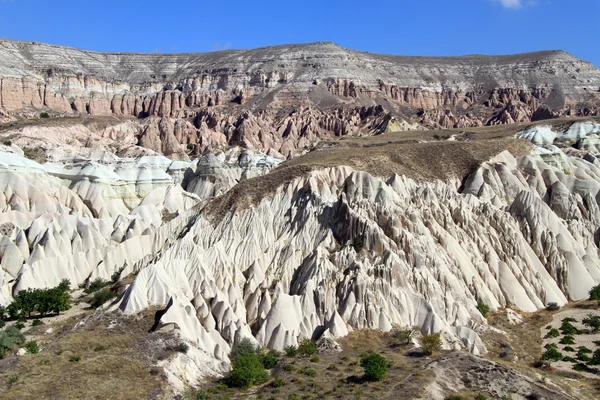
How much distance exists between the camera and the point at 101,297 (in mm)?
41781

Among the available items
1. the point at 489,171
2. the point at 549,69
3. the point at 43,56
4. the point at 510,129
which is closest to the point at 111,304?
the point at 489,171

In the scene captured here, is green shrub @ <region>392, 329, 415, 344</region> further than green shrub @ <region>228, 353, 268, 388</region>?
Yes

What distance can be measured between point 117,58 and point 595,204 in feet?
463

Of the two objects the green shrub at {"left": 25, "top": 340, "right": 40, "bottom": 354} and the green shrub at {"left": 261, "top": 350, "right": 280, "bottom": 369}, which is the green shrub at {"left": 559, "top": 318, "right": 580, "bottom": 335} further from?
the green shrub at {"left": 25, "top": 340, "right": 40, "bottom": 354}

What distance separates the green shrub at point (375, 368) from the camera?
93.1 feet

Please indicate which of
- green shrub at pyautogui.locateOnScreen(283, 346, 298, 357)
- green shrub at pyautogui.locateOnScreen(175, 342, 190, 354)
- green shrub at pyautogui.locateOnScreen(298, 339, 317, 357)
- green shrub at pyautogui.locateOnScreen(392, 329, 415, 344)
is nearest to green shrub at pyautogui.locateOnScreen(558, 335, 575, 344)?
green shrub at pyautogui.locateOnScreen(392, 329, 415, 344)

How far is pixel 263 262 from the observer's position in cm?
4353

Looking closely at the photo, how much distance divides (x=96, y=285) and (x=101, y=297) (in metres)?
5.17

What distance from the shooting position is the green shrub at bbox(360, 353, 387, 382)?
28.4 meters

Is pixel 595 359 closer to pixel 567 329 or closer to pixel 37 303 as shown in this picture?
pixel 567 329

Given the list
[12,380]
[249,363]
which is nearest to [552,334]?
[249,363]

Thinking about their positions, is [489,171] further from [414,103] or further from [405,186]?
[414,103]

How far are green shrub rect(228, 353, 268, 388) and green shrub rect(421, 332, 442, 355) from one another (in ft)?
28.9

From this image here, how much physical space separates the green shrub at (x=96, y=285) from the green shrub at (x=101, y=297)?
3105mm
